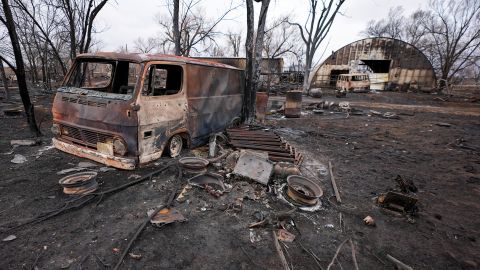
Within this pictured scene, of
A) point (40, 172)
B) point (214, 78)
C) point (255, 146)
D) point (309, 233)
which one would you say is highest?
point (214, 78)

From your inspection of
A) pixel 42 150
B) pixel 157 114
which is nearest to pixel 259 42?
pixel 157 114

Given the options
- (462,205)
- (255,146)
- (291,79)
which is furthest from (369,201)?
(291,79)

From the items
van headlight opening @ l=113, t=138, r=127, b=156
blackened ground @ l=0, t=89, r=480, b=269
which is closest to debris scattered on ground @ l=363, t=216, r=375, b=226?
blackened ground @ l=0, t=89, r=480, b=269

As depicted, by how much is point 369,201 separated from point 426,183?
1.78 m

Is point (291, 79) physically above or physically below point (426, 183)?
above

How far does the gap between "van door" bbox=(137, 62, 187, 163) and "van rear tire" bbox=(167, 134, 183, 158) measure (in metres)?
0.19

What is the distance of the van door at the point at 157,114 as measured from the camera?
4.16 m

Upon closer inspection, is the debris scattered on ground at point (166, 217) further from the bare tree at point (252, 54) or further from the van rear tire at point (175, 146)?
the bare tree at point (252, 54)

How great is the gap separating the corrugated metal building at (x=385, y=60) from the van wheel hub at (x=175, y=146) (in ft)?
86.2

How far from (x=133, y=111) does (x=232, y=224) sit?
242cm

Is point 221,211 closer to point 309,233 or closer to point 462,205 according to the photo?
point 309,233

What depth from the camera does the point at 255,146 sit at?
562cm

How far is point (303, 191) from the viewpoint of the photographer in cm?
421

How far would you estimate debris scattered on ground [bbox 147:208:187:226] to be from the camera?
125 inches
